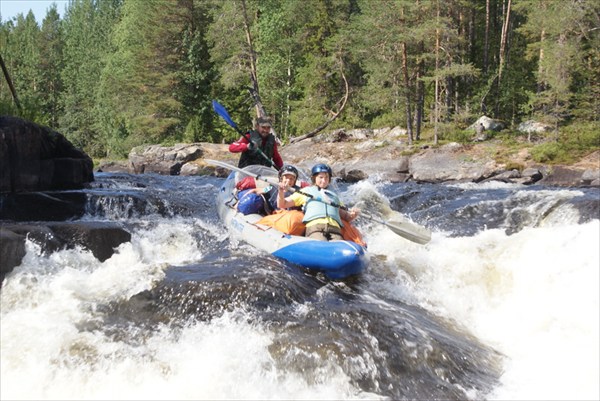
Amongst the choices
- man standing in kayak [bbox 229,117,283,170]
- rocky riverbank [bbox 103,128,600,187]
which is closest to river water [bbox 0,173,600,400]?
man standing in kayak [bbox 229,117,283,170]

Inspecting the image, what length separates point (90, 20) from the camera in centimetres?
4978

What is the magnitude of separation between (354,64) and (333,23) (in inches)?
106

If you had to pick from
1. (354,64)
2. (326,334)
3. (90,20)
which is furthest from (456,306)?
(90,20)

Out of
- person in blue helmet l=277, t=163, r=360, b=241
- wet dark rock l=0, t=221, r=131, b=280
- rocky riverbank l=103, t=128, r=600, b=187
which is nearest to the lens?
wet dark rock l=0, t=221, r=131, b=280

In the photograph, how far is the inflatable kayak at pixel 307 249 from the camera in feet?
18.0

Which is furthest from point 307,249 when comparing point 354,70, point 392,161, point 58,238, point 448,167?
point 354,70

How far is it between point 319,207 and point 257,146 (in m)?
2.99

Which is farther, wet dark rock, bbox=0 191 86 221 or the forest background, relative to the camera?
the forest background

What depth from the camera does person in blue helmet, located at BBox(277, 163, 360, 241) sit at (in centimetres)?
607

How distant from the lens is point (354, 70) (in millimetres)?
27234

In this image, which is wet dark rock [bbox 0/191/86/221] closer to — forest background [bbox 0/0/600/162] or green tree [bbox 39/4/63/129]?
forest background [bbox 0/0/600/162]

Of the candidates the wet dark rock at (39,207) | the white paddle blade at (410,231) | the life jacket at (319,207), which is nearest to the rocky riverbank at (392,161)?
the white paddle blade at (410,231)

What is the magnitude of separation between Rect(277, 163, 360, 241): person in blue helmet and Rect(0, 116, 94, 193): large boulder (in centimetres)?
550

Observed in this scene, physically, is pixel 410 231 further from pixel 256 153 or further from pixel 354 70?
pixel 354 70
